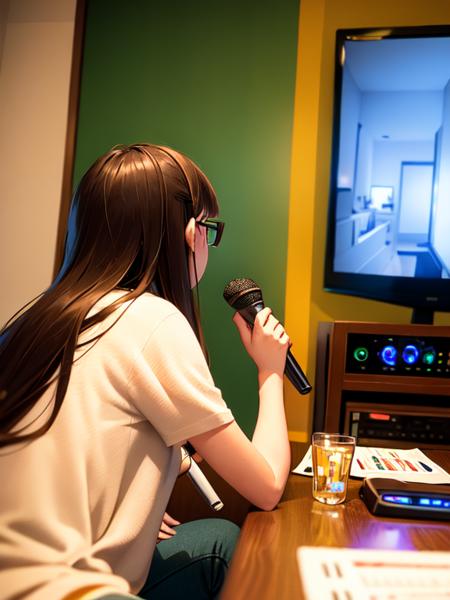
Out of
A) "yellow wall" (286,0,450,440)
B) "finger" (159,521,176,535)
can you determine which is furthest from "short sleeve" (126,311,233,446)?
"yellow wall" (286,0,450,440)

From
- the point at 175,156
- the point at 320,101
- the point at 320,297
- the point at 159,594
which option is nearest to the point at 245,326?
the point at 175,156

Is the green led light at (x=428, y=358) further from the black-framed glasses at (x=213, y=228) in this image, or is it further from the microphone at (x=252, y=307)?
the black-framed glasses at (x=213, y=228)

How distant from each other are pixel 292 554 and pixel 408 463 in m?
0.58

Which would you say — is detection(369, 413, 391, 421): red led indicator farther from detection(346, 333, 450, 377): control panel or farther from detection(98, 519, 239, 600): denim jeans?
detection(98, 519, 239, 600): denim jeans

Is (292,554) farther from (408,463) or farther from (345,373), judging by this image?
(345,373)

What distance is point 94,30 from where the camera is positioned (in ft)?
7.63

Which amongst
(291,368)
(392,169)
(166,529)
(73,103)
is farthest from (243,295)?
(73,103)

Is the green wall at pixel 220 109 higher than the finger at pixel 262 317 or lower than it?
higher

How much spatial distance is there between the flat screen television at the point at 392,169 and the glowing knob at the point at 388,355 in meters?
0.24

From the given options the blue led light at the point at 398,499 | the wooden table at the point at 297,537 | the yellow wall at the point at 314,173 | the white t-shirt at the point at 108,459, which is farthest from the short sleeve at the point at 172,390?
the yellow wall at the point at 314,173

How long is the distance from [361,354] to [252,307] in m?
0.55

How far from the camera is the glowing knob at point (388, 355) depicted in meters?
1.71

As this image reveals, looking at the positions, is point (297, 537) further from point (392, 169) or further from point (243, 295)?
point (392, 169)

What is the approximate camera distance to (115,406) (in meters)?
0.82
